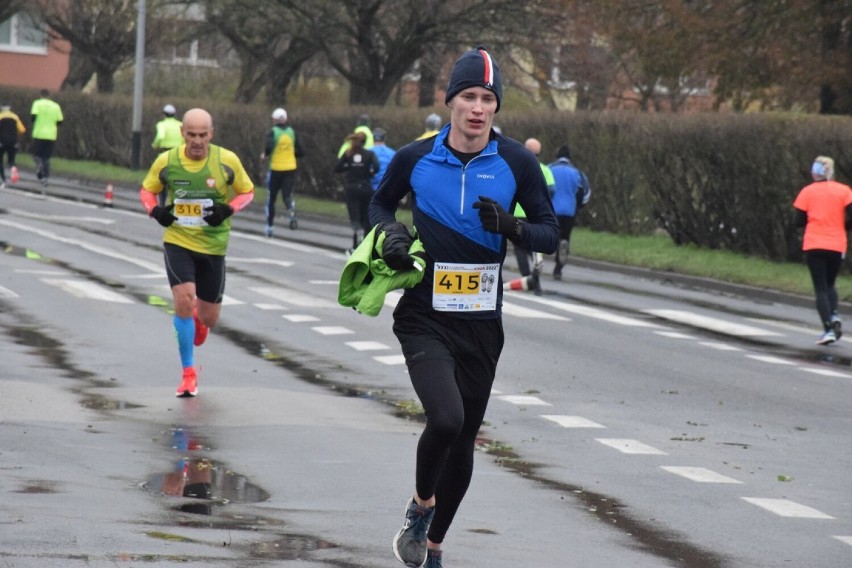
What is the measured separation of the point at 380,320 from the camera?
55.9 ft

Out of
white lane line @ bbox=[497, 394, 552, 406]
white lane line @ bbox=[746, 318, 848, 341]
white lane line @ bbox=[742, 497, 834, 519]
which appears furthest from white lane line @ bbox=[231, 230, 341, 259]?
white lane line @ bbox=[742, 497, 834, 519]

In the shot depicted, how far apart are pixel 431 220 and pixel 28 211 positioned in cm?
2535

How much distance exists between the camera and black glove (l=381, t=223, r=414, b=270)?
6246mm

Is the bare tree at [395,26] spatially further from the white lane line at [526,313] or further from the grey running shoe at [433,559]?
the grey running shoe at [433,559]

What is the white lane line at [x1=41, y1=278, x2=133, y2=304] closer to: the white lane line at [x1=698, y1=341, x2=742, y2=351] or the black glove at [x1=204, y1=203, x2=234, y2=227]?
the white lane line at [x1=698, y1=341, x2=742, y2=351]

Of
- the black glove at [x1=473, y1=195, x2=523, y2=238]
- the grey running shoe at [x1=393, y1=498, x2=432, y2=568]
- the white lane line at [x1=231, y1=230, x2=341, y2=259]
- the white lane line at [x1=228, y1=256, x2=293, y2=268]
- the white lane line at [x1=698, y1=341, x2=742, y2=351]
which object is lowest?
the white lane line at [x1=231, y1=230, x2=341, y2=259]

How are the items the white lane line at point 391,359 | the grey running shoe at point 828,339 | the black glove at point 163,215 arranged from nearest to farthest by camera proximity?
the black glove at point 163,215 → the white lane line at point 391,359 → the grey running shoe at point 828,339

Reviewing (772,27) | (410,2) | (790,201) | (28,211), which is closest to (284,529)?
(790,201)

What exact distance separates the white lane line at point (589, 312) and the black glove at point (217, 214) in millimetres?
7098

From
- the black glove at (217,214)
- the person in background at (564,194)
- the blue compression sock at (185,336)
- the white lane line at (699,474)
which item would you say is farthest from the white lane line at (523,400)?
the person in background at (564,194)

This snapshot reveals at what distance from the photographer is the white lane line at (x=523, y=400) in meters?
12.0

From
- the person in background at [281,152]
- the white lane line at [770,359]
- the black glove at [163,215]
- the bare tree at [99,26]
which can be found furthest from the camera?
the bare tree at [99,26]

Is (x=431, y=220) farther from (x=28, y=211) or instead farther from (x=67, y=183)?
(x=67, y=183)

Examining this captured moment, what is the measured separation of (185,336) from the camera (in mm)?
11625
